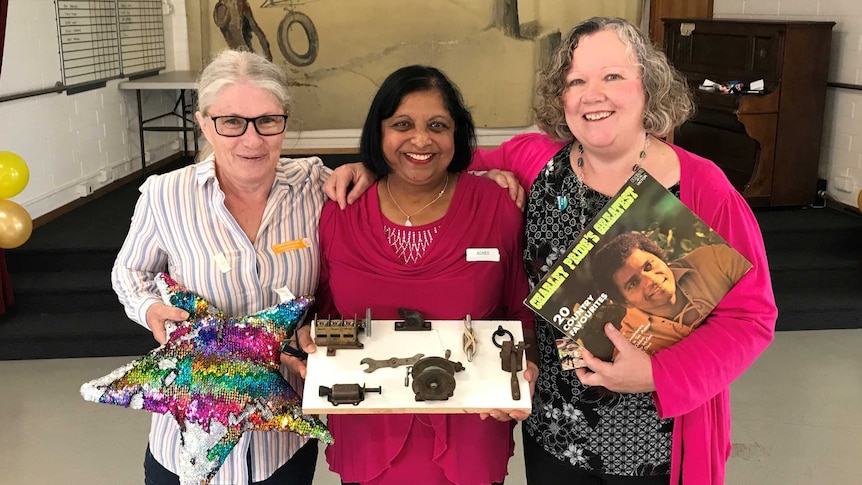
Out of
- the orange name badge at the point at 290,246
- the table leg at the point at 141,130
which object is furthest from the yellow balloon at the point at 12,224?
the orange name badge at the point at 290,246

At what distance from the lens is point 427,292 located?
1742 mm

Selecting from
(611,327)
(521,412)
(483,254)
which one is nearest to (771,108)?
(483,254)

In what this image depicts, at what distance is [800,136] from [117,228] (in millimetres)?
4682

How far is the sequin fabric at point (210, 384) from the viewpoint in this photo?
1.59 meters

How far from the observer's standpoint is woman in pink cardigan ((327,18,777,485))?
1517 mm

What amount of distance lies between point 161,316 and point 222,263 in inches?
6.5

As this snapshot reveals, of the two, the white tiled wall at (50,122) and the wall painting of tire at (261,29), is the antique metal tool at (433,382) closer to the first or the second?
the white tiled wall at (50,122)

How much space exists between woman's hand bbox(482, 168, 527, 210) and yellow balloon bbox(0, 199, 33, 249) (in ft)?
9.62

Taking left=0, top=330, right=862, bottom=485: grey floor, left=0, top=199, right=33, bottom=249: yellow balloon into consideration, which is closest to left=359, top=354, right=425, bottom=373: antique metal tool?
left=0, top=330, right=862, bottom=485: grey floor

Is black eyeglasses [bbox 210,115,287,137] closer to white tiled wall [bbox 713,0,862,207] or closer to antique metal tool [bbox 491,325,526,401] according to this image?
antique metal tool [bbox 491,325,526,401]

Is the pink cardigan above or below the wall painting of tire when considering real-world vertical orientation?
below

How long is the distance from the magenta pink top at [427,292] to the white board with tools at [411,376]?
0.25ft

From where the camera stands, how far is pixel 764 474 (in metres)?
3.25

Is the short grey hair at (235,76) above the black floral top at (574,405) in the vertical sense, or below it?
above
